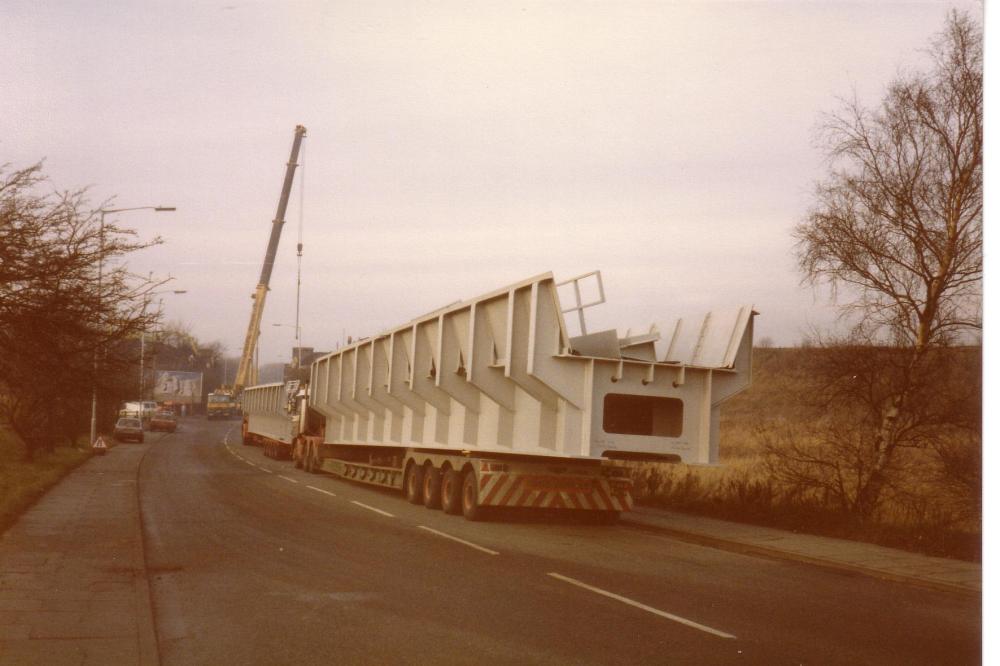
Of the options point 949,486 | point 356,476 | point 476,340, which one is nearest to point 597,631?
point 476,340

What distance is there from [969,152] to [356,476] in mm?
17079

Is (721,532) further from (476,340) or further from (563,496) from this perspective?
(476,340)

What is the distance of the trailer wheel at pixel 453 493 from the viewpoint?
18141 millimetres

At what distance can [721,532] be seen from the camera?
16203 mm

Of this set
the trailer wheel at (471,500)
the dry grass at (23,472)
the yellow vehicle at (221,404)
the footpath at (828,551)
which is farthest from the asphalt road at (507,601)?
the yellow vehicle at (221,404)

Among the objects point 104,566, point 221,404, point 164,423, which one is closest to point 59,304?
point 104,566

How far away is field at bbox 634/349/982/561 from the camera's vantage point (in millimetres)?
14984

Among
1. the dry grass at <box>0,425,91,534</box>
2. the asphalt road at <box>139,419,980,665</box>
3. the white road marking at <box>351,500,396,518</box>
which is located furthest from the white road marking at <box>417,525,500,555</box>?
the dry grass at <box>0,425,91,534</box>

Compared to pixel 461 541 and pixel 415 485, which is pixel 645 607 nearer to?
pixel 461 541

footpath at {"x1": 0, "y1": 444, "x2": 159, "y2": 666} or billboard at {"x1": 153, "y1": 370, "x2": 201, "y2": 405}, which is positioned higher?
billboard at {"x1": 153, "y1": 370, "x2": 201, "y2": 405}

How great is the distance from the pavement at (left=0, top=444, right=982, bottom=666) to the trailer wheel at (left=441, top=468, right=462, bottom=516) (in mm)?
3277

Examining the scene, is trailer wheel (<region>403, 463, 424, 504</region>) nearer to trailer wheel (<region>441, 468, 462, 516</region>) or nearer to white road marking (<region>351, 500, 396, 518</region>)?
white road marking (<region>351, 500, 396, 518</region>)

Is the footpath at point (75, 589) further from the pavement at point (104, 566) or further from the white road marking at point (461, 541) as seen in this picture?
the white road marking at point (461, 541)

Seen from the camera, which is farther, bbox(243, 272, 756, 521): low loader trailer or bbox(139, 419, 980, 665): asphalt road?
bbox(243, 272, 756, 521): low loader trailer
